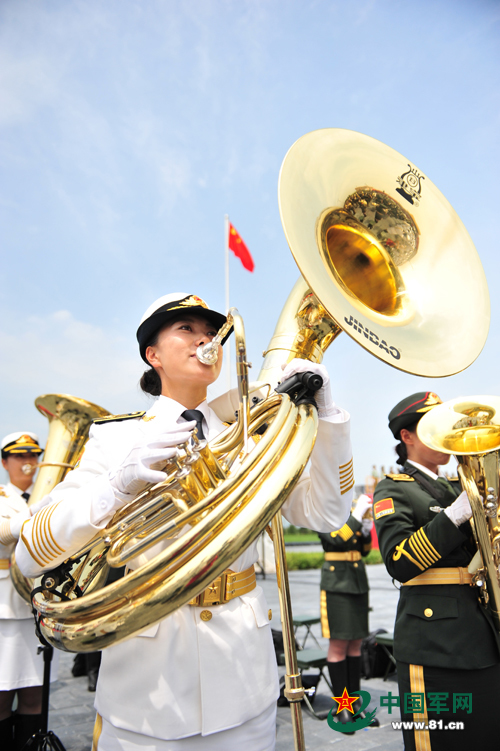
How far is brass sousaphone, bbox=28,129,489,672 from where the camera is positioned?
3.96ft

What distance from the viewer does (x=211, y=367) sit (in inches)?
74.0

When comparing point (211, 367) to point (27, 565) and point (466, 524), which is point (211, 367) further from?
point (466, 524)

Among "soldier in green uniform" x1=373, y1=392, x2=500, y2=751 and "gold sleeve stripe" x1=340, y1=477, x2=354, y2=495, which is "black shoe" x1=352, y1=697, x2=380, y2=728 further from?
"gold sleeve stripe" x1=340, y1=477, x2=354, y2=495

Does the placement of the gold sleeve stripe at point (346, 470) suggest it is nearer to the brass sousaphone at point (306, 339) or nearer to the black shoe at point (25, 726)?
the brass sousaphone at point (306, 339)

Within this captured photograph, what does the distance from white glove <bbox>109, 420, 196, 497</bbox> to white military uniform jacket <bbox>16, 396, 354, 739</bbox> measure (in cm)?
4

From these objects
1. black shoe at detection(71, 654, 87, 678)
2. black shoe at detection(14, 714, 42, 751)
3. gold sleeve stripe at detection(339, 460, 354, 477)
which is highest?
gold sleeve stripe at detection(339, 460, 354, 477)

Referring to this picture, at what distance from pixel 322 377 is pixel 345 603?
4.08 meters

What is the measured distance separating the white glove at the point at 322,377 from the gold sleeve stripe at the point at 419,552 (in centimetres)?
120

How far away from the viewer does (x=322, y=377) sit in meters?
1.68

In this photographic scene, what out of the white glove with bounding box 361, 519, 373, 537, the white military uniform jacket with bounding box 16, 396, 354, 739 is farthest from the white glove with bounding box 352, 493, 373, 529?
the white military uniform jacket with bounding box 16, 396, 354, 739

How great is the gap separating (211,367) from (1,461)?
3.66 m

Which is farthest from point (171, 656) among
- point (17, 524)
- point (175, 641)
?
point (17, 524)

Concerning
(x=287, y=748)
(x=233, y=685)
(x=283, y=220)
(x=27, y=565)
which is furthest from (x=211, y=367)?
(x=287, y=748)

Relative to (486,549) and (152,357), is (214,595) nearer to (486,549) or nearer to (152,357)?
(152,357)
